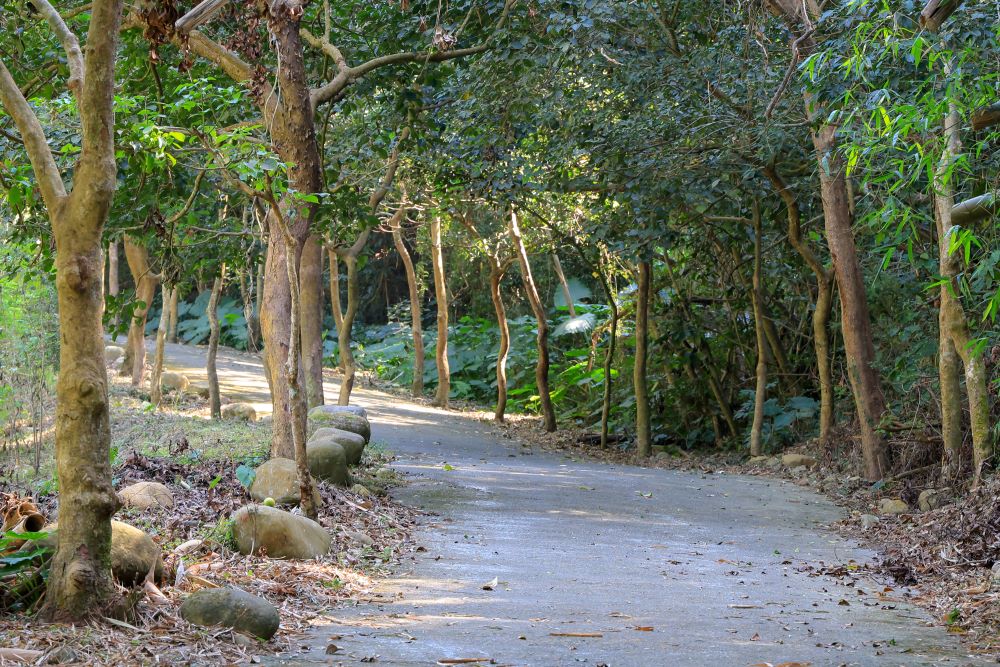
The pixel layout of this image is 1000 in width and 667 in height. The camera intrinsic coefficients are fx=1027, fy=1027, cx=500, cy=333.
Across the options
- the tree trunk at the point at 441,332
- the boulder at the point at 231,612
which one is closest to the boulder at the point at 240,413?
the tree trunk at the point at 441,332

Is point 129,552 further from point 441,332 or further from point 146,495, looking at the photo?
point 441,332

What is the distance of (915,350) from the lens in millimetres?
12336

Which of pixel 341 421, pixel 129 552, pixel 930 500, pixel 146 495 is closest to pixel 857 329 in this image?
pixel 930 500

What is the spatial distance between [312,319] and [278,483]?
561 centimetres

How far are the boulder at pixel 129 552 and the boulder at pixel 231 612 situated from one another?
1.37 ft

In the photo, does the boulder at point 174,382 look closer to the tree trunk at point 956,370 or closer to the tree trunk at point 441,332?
the tree trunk at point 441,332

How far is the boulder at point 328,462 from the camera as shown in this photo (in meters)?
9.66

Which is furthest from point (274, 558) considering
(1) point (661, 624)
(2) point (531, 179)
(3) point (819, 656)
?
(2) point (531, 179)

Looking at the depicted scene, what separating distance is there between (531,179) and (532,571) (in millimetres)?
7797

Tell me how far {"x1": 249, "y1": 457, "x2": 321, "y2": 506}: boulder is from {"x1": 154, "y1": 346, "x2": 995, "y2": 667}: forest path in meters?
1.18

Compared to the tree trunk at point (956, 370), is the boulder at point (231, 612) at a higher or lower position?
lower

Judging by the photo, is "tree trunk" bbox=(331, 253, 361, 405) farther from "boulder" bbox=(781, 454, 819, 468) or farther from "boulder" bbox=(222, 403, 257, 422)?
"boulder" bbox=(781, 454, 819, 468)

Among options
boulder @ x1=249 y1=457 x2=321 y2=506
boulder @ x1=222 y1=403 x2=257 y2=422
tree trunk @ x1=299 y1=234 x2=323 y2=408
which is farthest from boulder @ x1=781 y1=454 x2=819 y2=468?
boulder @ x1=222 y1=403 x2=257 y2=422

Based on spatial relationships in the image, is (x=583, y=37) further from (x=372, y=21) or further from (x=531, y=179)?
(x=531, y=179)
